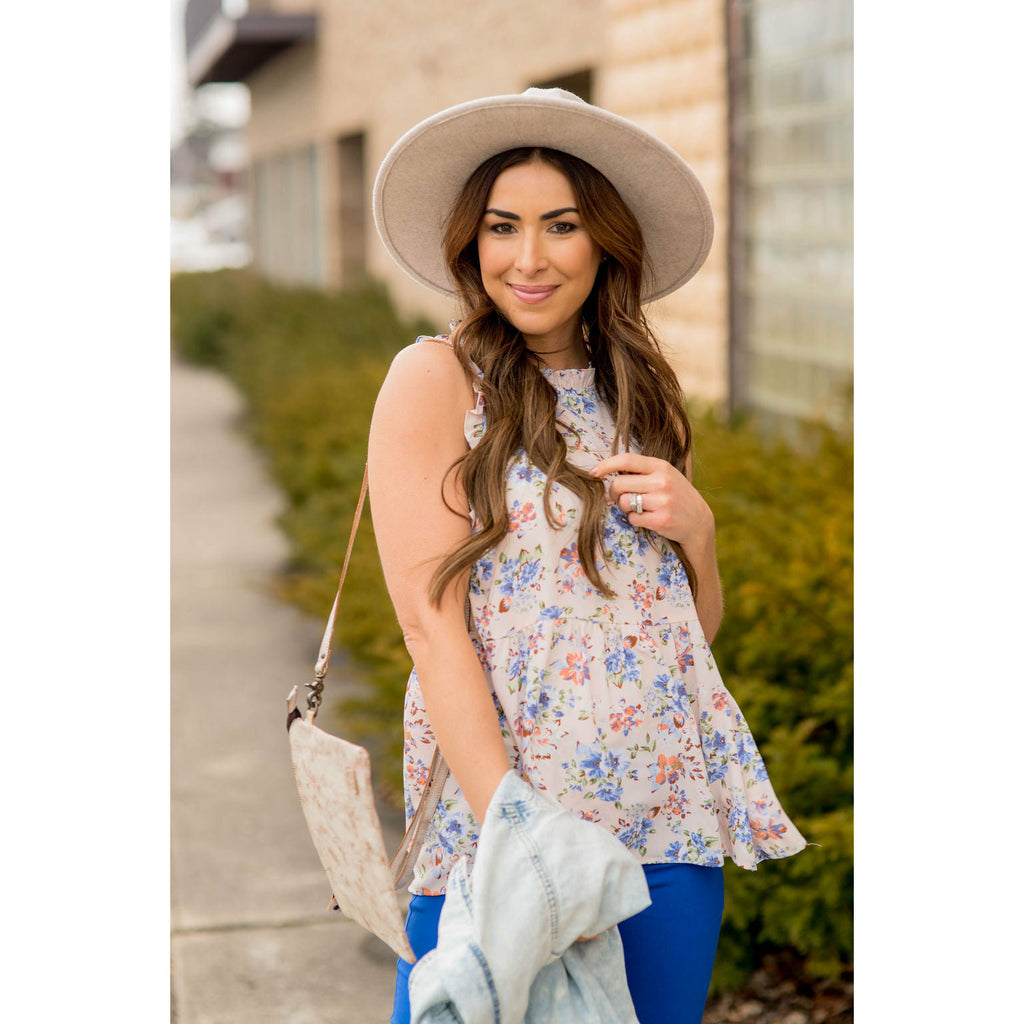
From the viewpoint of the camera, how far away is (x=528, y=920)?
5.24ft

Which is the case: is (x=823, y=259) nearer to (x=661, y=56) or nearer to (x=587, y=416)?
(x=661, y=56)

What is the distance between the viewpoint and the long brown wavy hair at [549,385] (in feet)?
5.91

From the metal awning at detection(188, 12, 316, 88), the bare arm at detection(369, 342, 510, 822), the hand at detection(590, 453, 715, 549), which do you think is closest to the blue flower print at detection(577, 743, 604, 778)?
the bare arm at detection(369, 342, 510, 822)

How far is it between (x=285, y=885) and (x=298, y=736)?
8.28 feet

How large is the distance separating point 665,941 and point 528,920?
0.37 m

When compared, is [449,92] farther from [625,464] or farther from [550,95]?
[625,464]

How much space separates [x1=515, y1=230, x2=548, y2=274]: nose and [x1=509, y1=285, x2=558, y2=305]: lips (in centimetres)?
3

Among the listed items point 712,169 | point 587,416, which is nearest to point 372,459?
point 587,416

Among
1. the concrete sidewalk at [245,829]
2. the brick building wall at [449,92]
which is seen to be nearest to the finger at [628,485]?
the brick building wall at [449,92]

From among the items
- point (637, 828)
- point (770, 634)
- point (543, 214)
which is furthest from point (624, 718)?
point (770, 634)

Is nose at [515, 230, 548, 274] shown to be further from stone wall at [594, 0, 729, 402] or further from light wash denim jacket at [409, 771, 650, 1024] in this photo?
stone wall at [594, 0, 729, 402]

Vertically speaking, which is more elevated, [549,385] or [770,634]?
[549,385]

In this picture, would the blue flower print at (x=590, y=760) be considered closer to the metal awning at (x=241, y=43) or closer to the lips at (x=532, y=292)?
the lips at (x=532, y=292)

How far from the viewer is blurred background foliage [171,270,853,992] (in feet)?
10.3
